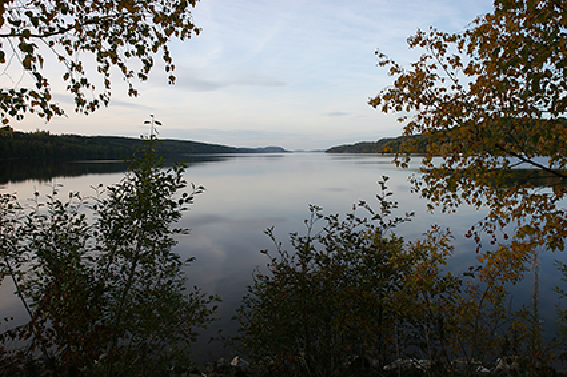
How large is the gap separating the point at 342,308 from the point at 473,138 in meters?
3.57

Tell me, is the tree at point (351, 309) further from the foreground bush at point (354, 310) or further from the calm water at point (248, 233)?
the calm water at point (248, 233)

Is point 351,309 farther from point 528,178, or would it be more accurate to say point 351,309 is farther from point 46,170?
point 46,170

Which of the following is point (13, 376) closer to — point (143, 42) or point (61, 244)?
point (61, 244)

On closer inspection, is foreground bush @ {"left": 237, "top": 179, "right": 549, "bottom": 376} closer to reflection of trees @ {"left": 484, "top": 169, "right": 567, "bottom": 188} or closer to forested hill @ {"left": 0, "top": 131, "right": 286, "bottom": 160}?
reflection of trees @ {"left": 484, "top": 169, "right": 567, "bottom": 188}

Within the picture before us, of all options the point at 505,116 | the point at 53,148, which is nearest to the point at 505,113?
the point at 505,116

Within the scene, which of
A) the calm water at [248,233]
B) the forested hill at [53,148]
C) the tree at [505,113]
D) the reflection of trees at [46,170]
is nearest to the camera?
the tree at [505,113]

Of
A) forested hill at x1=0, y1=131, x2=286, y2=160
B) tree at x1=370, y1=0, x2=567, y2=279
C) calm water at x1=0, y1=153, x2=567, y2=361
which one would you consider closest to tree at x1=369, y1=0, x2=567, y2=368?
tree at x1=370, y1=0, x2=567, y2=279

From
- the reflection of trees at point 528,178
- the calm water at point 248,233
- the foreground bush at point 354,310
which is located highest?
the reflection of trees at point 528,178

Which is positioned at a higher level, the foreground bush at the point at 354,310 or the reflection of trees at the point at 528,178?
the reflection of trees at the point at 528,178

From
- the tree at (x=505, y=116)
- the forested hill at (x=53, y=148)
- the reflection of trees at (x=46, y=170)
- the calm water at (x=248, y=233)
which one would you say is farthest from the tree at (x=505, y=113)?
the forested hill at (x=53, y=148)

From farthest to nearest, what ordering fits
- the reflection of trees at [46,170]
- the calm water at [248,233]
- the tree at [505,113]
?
the reflection of trees at [46,170] → the calm water at [248,233] → the tree at [505,113]

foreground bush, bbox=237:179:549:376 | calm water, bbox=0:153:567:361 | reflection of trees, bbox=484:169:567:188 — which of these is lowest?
calm water, bbox=0:153:567:361

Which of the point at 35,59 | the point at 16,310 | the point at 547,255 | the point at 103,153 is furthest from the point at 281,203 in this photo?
the point at 103,153

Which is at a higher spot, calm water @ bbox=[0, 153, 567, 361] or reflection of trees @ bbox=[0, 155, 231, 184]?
reflection of trees @ bbox=[0, 155, 231, 184]
